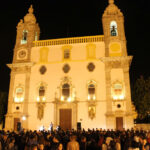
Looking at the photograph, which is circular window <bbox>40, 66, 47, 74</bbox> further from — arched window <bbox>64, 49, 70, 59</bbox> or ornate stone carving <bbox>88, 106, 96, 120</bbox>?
ornate stone carving <bbox>88, 106, 96, 120</bbox>

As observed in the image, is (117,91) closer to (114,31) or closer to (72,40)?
(114,31)

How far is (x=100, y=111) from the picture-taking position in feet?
83.4

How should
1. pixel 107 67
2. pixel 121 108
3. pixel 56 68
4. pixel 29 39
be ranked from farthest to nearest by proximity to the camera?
pixel 29 39
pixel 56 68
pixel 107 67
pixel 121 108

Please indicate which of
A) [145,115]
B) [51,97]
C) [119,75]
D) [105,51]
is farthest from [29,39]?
[145,115]

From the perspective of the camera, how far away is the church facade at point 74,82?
2542cm

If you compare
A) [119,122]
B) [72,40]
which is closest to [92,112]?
[119,122]

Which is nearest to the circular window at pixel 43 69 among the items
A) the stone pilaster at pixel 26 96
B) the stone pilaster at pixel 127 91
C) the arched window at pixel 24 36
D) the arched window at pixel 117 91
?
the stone pilaster at pixel 26 96

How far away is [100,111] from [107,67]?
623 cm

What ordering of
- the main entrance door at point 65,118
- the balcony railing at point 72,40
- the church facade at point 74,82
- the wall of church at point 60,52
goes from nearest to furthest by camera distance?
the church facade at point 74,82, the main entrance door at point 65,118, the wall of church at point 60,52, the balcony railing at point 72,40

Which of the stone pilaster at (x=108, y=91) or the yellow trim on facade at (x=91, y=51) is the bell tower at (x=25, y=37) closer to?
the yellow trim on facade at (x=91, y=51)

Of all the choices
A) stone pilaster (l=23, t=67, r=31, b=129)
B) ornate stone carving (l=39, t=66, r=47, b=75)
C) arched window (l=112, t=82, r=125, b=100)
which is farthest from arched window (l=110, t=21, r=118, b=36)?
stone pilaster (l=23, t=67, r=31, b=129)

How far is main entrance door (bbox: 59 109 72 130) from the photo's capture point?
84.7 ft

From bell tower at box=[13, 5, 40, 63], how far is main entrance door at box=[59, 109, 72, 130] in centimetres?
1004

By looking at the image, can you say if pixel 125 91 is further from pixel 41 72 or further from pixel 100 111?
pixel 41 72
